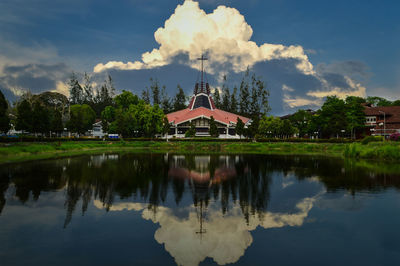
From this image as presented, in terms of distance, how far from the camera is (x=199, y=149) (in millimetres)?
53562

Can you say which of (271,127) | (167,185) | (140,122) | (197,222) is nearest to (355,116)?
(271,127)

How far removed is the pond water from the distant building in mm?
61816

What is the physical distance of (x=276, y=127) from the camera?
7088 centimetres

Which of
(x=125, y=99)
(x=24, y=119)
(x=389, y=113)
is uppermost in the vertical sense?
(x=125, y=99)

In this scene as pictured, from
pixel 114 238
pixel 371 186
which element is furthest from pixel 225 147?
pixel 114 238

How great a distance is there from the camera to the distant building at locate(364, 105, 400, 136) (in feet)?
227

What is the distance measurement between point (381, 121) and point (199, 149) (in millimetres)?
47065

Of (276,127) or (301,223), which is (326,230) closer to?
(301,223)

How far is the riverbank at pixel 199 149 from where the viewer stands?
33188 mm

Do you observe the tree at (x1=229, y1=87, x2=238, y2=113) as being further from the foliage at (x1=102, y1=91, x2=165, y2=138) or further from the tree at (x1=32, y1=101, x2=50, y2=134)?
the tree at (x1=32, y1=101, x2=50, y2=134)

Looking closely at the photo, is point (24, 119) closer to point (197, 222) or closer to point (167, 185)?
point (167, 185)

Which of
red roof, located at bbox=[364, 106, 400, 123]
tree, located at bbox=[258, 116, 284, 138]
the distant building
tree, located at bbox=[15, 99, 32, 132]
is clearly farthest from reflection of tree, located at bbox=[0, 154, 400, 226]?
red roof, located at bbox=[364, 106, 400, 123]

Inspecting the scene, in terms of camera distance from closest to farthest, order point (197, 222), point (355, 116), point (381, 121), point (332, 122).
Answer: point (197, 222) → point (332, 122) → point (355, 116) → point (381, 121)

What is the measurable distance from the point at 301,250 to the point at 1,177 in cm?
1829
